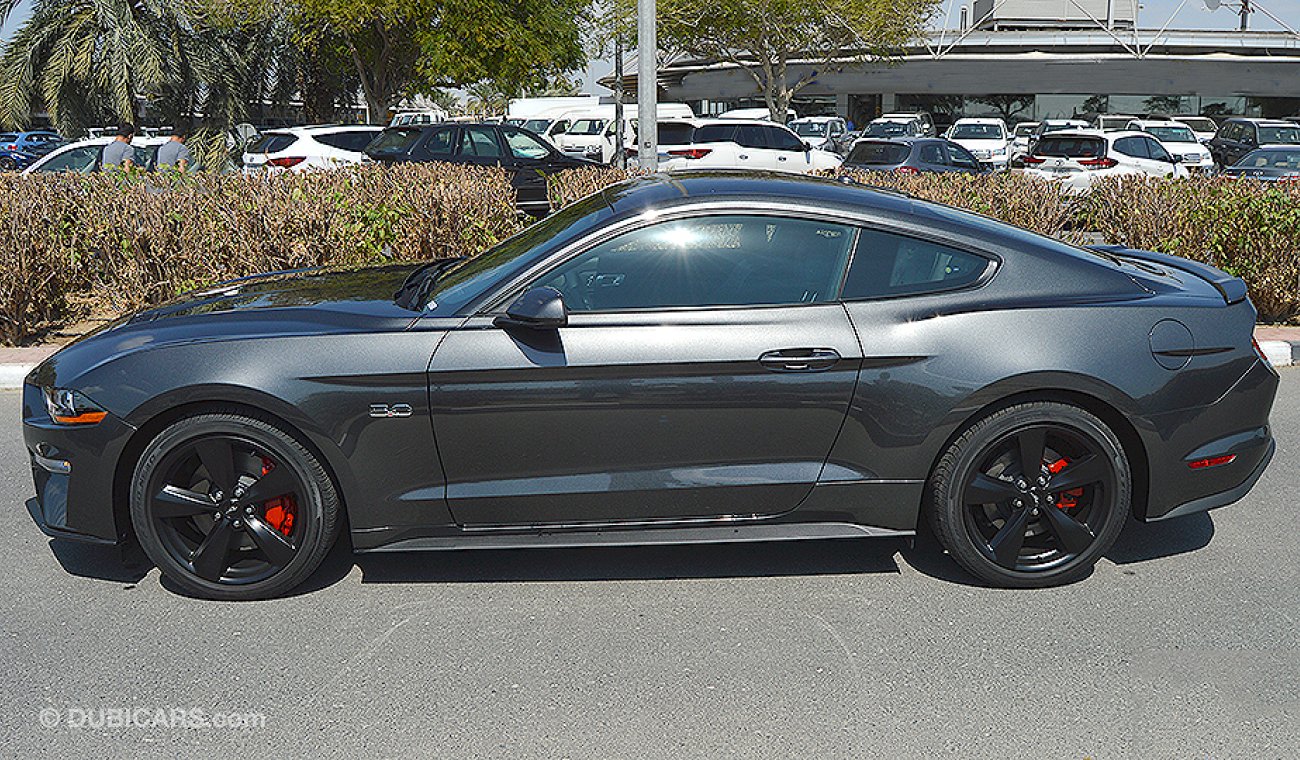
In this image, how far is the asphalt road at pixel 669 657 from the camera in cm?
352

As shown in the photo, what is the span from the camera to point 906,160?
781 inches

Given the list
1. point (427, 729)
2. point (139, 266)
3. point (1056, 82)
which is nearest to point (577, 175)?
point (139, 266)

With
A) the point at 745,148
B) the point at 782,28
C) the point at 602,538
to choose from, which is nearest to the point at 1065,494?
the point at 602,538

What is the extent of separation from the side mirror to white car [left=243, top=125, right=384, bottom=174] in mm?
14875

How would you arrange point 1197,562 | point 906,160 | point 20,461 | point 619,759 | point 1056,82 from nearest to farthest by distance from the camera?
point 619,759, point 1197,562, point 20,461, point 906,160, point 1056,82

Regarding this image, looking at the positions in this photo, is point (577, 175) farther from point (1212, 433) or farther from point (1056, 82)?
point (1056, 82)

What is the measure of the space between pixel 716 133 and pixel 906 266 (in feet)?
61.5

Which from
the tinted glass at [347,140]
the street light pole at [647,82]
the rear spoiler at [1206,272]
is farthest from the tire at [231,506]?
the tinted glass at [347,140]

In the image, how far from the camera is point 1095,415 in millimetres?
4441

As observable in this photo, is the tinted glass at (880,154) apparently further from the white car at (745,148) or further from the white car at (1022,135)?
the white car at (1022,135)

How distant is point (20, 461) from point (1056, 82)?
57632 mm

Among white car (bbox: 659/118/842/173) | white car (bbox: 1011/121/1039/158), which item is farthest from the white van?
white car (bbox: 1011/121/1039/158)

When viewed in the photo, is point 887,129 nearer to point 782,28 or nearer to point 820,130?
point 820,130

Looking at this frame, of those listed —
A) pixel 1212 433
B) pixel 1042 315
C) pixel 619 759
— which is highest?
pixel 1042 315
